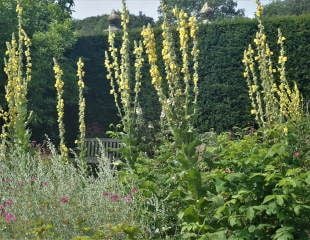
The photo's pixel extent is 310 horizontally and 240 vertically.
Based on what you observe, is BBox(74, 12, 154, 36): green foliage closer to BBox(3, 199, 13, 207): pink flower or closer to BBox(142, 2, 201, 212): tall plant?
BBox(142, 2, 201, 212): tall plant

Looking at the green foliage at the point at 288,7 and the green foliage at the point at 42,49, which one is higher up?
the green foliage at the point at 288,7

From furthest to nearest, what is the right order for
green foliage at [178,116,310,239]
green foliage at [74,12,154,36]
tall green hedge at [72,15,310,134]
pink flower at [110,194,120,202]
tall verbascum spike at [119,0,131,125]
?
green foliage at [74,12,154,36] < tall green hedge at [72,15,310,134] < tall verbascum spike at [119,0,131,125] < pink flower at [110,194,120,202] < green foliage at [178,116,310,239]

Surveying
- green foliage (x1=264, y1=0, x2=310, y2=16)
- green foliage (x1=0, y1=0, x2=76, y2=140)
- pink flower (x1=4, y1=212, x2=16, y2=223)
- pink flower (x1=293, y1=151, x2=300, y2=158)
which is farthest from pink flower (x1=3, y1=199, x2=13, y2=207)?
green foliage (x1=264, y1=0, x2=310, y2=16)

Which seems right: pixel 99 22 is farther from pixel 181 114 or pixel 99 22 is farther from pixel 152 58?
pixel 181 114

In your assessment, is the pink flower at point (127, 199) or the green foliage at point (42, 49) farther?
the green foliage at point (42, 49)

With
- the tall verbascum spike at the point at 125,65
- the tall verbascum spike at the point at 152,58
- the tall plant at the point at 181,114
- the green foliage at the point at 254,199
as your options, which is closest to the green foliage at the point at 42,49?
the tall verbascum spike at the point at 125,65

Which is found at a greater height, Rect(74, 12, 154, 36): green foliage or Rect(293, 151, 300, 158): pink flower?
Rect(74, 12, 154, 36): green foliage

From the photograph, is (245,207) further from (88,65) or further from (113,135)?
(88,65)

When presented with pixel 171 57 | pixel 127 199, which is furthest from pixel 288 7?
pixel 127 199

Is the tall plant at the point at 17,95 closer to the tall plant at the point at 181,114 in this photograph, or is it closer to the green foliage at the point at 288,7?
the tall plant at the point at 181,114

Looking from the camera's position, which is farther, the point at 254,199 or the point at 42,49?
the point at 42,49

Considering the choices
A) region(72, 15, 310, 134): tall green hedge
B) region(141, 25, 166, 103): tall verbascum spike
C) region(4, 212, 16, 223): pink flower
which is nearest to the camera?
region(4, 212, 16, 223): pink flower

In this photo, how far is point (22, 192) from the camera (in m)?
5.18

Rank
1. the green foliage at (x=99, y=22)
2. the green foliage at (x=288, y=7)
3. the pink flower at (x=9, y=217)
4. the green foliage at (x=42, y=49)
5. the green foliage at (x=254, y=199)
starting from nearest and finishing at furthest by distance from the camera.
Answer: the green foliage at (x=254, y=199) → the pink flower at (x=9, y=217) → the green foliage at (x=42, y=49) → the green foliage at (x=99, y=22) → the green foliage at (x=288, y=7)
